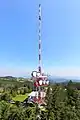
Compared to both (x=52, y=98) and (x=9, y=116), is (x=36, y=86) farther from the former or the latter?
(x=52, y=98)

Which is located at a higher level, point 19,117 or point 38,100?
point 38,100

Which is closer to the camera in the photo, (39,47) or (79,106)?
(39,47)

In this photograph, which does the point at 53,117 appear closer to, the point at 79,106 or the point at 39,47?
the point at 79,106

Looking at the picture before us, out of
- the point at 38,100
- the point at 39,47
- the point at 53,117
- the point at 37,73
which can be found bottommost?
the point at 53,117

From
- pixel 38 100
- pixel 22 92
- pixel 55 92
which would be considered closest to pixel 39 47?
pixel 38 100

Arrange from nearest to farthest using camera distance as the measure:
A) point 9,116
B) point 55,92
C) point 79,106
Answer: point 9,116, point 79,106, point 55,92

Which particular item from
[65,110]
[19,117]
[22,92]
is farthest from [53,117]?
[22,92]

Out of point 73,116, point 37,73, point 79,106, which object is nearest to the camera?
point 37,73

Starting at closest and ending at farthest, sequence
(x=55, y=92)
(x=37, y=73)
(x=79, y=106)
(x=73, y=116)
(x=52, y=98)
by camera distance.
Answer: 1. (x=37, y=73)
2. (x=73, y=116)
3. (x=79, y=106)
4. (x=52, y=98)
5. (x=55, y=92)

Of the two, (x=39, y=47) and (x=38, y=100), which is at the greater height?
(x=39, y=47)
